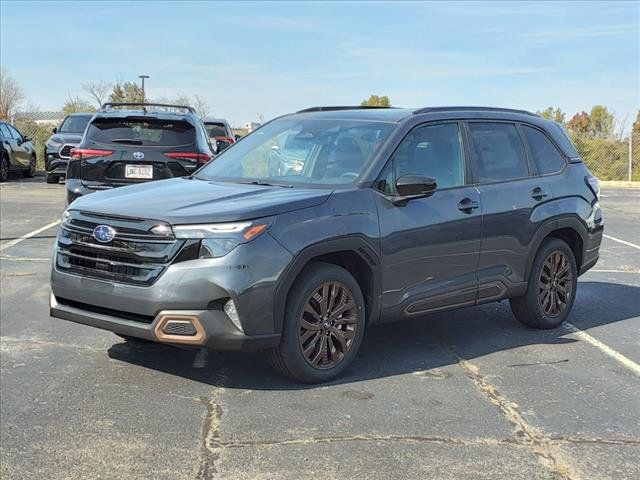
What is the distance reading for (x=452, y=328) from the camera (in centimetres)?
646

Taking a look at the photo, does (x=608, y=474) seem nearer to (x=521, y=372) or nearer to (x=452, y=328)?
(x=521, y=372)

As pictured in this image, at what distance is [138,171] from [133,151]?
0.81 ft

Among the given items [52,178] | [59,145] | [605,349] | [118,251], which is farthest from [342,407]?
[52,178]

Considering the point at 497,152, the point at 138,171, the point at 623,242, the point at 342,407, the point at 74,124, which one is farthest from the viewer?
the point at 74,124

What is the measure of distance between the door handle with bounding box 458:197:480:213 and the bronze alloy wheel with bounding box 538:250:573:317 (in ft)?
3.64

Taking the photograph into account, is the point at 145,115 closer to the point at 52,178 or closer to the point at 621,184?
the point at 52,178

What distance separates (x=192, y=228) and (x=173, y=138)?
15.7 ft

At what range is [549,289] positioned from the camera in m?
6.44

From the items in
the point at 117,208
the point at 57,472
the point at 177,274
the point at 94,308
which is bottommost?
the point at 57,472

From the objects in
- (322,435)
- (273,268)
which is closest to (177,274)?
(273,268)

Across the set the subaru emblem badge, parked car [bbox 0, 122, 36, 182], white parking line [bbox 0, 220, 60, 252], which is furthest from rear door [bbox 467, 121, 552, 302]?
parked car [bbox 0, 122, 36, 182]

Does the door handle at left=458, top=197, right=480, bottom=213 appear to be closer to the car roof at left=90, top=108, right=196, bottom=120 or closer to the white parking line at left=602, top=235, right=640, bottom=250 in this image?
the car roof at left=90, top=108, right=196, bottom=120

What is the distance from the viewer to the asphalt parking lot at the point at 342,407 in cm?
369

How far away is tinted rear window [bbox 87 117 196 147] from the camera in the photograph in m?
8.77
